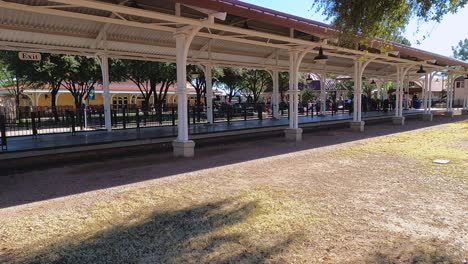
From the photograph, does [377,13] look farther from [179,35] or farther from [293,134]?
[293,134]

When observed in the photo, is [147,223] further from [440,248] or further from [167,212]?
[440,248]

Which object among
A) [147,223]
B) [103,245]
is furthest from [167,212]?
[103,245]

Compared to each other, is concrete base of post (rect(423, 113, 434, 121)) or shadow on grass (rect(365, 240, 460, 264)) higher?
concrete base of post (rect(423, 113, 434, 121))

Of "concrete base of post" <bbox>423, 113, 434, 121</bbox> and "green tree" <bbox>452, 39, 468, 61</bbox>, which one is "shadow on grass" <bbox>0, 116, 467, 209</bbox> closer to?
"concrete base of post" <bbox>423, 113, 434, 121</bbox>

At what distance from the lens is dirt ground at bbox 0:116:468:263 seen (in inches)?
150

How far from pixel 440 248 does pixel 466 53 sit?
102513mm

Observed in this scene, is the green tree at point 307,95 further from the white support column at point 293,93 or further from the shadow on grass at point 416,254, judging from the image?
the shadow on grass at point 416,254

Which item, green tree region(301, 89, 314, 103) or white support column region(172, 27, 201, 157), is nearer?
white support column region(172, 27, 201, 157)

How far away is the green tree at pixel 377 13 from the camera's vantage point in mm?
5512

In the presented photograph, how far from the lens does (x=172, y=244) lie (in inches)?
159

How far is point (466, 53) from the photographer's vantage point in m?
87.2

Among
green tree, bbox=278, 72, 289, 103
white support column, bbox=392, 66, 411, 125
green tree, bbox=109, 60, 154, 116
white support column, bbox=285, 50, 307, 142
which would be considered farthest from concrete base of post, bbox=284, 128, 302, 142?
green tree, bbox=278, 72, 289, 103

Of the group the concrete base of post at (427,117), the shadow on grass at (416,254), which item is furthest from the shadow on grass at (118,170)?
the concrete base of post at (427,117)

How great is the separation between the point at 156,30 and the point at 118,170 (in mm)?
5278
